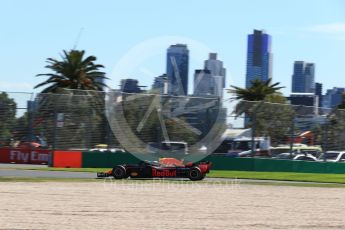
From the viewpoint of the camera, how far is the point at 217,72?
33.7m

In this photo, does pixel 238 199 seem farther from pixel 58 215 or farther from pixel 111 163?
pixel 111 163

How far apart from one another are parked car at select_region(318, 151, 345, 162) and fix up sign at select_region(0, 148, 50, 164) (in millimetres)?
14464

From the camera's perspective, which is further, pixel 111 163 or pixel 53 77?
pixel 53 77

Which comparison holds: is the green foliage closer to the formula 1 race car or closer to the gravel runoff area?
the formula 1 race car

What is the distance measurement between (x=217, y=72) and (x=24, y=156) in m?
10.9

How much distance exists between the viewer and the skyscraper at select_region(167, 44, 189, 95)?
2827cm

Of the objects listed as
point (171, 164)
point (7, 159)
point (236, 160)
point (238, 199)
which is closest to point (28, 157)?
point (7, 159)

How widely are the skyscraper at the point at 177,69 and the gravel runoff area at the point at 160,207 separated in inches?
356

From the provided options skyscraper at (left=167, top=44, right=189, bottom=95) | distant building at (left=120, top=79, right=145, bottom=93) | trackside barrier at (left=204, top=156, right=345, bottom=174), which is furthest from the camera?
trackside barrier at (left=204, top=156, right=345, bottom=174)

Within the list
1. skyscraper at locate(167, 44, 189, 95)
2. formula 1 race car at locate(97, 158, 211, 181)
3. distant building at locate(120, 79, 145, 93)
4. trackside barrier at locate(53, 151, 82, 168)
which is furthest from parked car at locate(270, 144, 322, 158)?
formula 1 race car at locate(97, 158, 211, 181)

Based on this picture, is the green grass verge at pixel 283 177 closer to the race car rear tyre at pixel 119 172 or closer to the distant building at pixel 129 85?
the distant building at pixel 129 85

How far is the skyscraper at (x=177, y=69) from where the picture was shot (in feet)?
92.7

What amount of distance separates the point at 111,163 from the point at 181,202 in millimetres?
19720

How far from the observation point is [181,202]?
1536 cm
